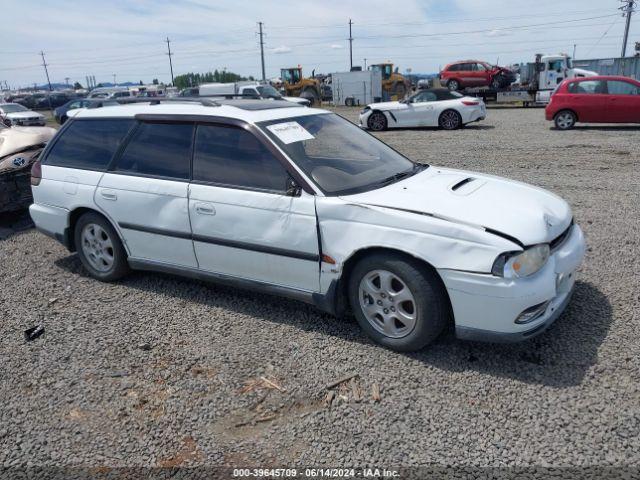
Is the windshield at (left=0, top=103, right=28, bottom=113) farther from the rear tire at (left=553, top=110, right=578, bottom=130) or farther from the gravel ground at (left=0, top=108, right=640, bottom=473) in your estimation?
the gravel ground at (left=0, top=108, right=640, bottom=473)

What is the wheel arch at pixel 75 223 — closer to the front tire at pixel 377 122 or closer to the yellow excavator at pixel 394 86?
the front tire at pixel 377 122

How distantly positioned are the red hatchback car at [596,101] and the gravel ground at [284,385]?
39.5 ft

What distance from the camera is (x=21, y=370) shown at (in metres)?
3.68

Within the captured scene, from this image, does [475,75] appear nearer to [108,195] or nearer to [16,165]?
[16,165]

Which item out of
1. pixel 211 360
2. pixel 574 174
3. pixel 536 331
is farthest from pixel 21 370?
pixel 574 174

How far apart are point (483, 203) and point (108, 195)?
319 cm

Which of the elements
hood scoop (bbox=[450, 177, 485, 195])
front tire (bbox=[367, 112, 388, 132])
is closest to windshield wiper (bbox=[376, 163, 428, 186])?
hood scoop (bbox=[450, 177, 485, 195])

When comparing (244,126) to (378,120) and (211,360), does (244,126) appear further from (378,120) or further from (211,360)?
(378,120)

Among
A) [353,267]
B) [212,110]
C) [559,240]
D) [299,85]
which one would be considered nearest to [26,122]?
[299,85]

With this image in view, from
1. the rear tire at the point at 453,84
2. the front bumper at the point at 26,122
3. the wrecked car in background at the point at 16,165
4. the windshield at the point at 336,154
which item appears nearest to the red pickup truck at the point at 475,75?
the rear tire at the point at 453,84

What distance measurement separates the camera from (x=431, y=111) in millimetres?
17438

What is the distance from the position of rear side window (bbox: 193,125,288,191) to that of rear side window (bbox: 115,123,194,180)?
0.14 metres

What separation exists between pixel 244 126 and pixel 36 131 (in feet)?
17.7

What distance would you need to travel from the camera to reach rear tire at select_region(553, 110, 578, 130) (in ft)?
51.5
